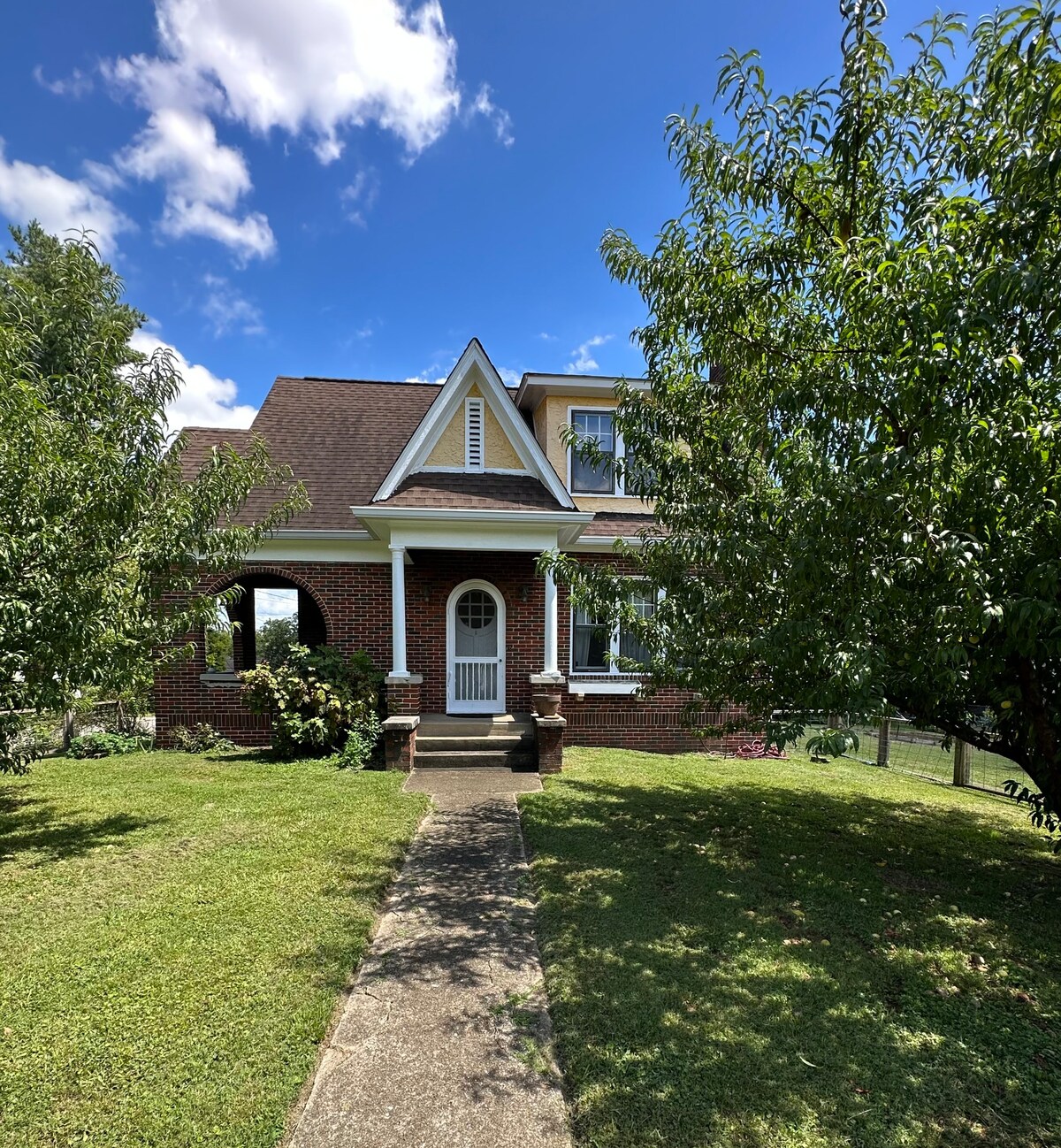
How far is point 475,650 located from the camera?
449 inches

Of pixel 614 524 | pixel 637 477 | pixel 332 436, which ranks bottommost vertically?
pixel 637 477

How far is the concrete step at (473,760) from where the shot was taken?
902 cm

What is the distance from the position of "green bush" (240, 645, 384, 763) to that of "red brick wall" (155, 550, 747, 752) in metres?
0.92

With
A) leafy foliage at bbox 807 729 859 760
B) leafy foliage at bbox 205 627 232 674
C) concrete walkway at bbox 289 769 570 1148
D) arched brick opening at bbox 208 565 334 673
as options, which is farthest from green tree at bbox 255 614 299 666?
leafy foliage at bbox 807 729 859 760

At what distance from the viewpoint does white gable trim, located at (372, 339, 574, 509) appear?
10320 millimetres

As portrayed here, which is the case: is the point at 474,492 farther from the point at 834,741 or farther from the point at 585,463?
the point at 834,741

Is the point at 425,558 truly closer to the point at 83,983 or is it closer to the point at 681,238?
the point at 681,238

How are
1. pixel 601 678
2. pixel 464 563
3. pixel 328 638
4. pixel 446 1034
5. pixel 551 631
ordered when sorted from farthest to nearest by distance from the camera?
pixel 601 678
pixel 464 563
pixel 328 638
pixel 551 631
pixel 446 1034

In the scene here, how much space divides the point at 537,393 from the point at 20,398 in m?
8.73

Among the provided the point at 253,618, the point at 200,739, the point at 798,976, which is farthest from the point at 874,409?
the point at 253,618

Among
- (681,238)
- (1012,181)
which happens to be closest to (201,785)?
(681,238)

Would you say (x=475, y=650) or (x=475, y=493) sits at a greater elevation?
(x=475, y=493)

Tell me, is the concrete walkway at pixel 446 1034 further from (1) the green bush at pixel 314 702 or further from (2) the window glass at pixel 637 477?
(1) the green bush at pixel 314 702

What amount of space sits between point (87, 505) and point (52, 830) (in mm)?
3375
